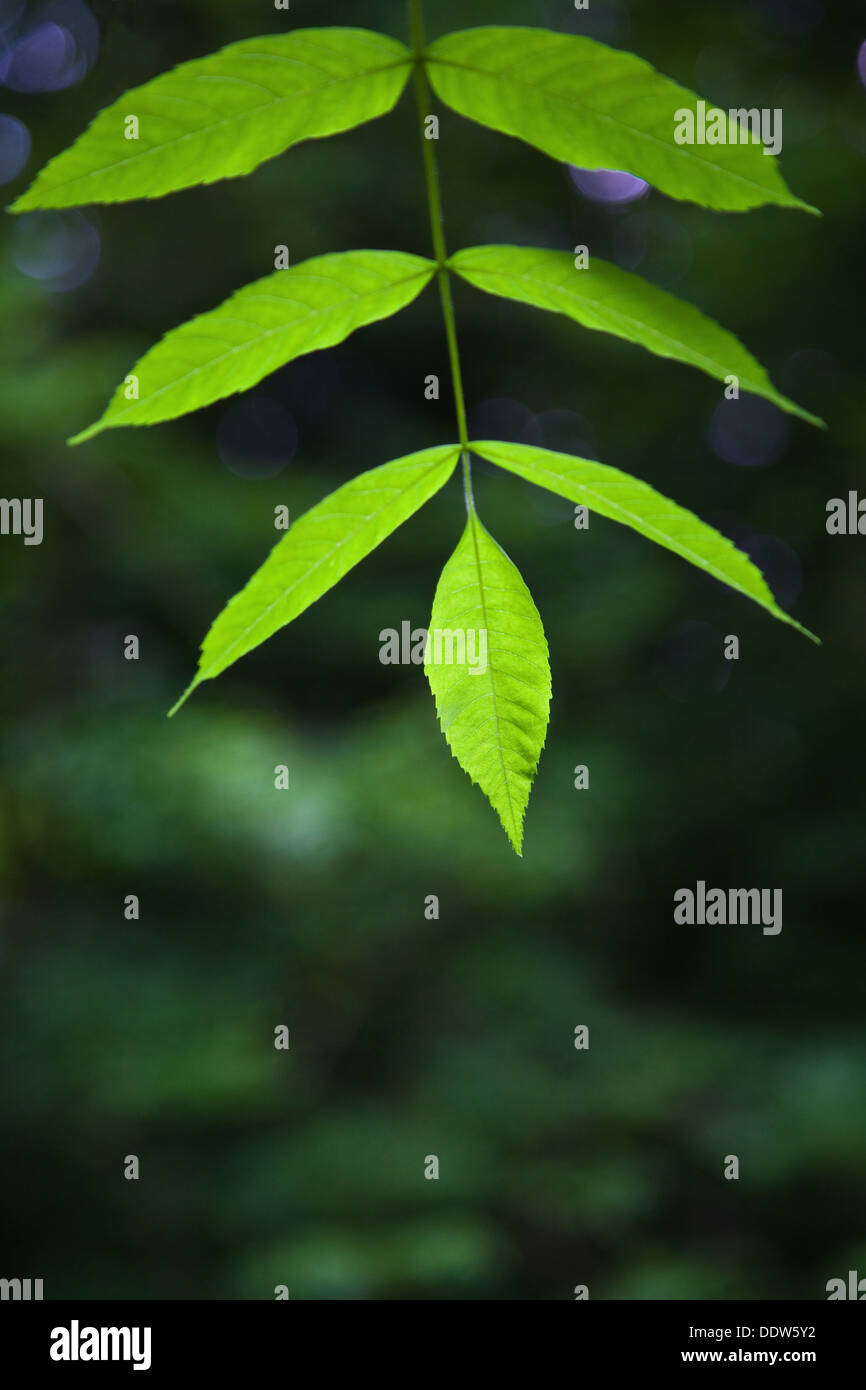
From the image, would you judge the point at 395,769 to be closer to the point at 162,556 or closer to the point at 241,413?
the point at 162,556

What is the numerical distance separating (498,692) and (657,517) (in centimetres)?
9

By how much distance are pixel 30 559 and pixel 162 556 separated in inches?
14.7

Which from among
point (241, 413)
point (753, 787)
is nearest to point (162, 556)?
point (241, 413)

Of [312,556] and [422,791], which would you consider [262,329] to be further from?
[422,791]

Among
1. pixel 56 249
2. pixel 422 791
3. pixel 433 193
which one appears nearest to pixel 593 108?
pixel 433 193

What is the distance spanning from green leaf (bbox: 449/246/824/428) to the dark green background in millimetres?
1986

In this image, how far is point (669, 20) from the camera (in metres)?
2.75

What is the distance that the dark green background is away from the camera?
2.76 meters

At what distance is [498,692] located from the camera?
39 centimetres

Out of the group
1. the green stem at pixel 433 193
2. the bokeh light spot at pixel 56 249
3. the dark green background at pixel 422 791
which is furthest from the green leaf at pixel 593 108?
the bokeh light spot at pixel 56 249

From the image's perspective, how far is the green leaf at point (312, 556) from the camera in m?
0.40

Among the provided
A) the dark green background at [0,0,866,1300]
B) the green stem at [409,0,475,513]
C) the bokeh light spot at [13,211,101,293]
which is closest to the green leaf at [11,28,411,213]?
the green stem at [409,0,475,513]

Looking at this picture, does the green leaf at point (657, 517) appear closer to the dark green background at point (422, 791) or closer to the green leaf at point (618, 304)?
the green leaf at point (618, 304)

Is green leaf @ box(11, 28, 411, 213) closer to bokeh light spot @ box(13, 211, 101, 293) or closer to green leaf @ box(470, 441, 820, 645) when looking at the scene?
green leaf @ box(470, 441, 820, 645)
